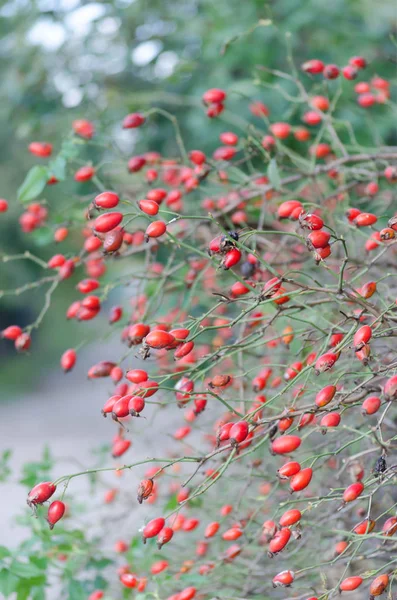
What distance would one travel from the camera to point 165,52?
8.63ft

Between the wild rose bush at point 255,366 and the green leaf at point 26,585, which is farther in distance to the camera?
the green leaf at point 26,585

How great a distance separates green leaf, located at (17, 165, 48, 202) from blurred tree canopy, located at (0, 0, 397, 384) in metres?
0.98

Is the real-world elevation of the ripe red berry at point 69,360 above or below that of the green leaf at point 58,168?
below

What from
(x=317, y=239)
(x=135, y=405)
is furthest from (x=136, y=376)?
(x=317, y=239)

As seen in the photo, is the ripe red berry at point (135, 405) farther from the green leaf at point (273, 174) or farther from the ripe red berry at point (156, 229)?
the green leaf at point (273, 174)

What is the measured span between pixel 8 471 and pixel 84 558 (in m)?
0.26

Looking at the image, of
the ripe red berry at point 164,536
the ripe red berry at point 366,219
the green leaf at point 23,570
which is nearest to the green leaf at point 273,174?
the ripe red berry at point 366,219

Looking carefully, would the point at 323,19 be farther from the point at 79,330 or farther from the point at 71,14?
the point at 79,330

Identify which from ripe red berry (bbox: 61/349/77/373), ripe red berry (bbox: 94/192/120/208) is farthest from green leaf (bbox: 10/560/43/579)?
ripe red berry (bbox: 94/192/120/208)

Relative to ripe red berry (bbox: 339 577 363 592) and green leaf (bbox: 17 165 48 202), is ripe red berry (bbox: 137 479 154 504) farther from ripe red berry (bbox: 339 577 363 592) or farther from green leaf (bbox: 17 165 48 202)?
green leaf (bbox: 17 165 48 202)

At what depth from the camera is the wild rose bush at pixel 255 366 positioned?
2.58 feet

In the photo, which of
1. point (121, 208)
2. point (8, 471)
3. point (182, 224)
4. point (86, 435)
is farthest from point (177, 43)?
point (86, 435)

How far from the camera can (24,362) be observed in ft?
26.1

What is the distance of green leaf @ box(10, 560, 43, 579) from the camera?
3.67 feet
